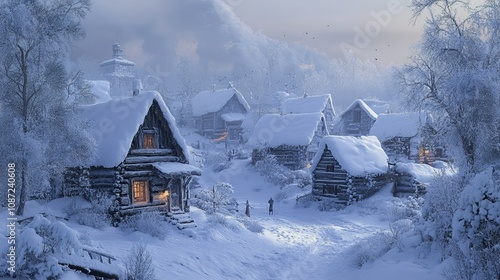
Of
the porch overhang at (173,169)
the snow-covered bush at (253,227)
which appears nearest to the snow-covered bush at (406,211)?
the snow-covered bush at (253,227)

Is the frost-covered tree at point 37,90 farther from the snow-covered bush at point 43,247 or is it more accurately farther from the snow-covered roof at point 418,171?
the snow-covered roof at point 418,171

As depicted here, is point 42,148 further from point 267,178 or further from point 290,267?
point 267,178

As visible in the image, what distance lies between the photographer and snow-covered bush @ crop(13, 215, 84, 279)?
8.20 meters

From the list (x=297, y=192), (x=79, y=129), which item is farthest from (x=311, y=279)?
(x=297, y=192)

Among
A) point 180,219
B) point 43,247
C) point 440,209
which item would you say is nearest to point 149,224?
point 180,219

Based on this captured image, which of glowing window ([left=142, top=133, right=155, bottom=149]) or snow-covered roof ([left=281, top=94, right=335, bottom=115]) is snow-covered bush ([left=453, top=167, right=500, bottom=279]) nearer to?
glowing window ([left=142, top=133, right=155, bottom=149])

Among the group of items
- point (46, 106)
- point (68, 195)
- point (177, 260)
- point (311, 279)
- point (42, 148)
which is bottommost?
point (311, 279)

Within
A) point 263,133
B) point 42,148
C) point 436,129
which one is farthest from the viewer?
point 263,133

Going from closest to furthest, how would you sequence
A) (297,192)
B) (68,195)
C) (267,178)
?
(68,195), (297,192), (267,178)

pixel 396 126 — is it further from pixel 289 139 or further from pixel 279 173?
pixel 279 173

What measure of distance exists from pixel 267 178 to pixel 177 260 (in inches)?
948

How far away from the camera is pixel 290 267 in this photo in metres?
15.5

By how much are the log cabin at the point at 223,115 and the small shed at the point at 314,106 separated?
7050 millimetres

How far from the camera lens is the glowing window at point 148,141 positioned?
19.2 meters
